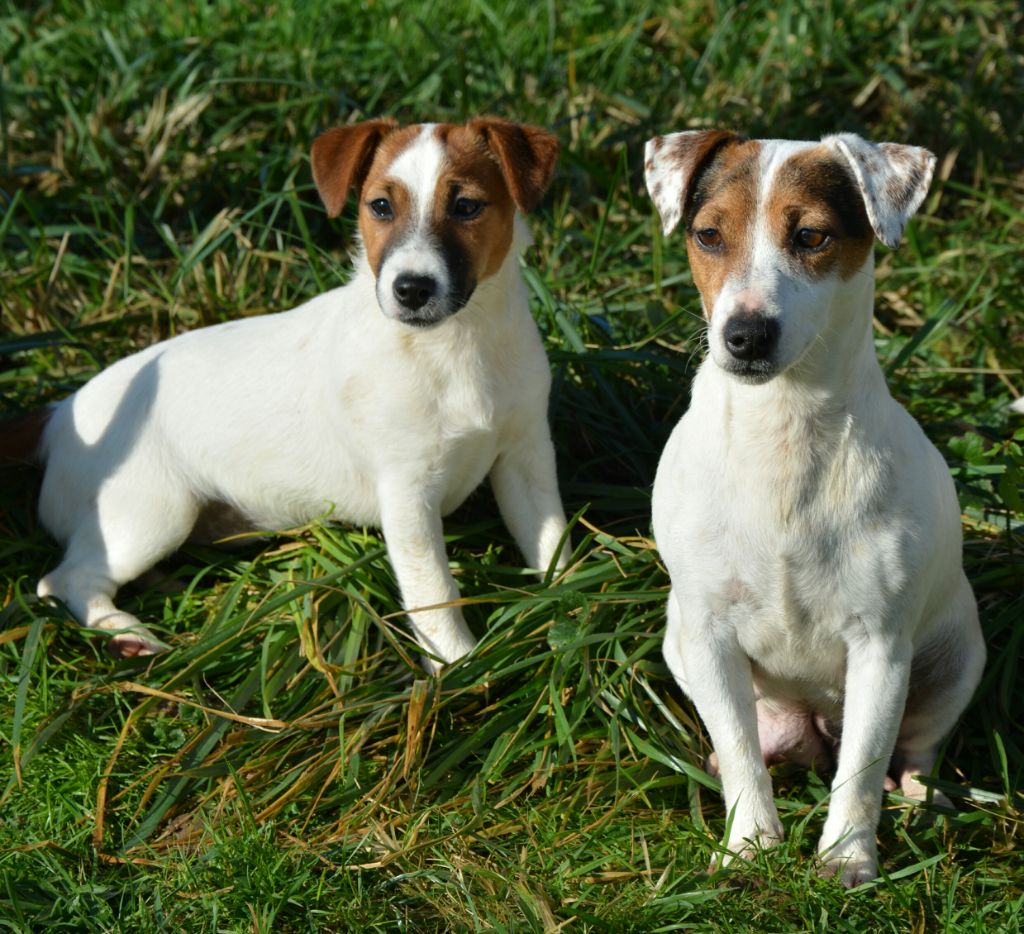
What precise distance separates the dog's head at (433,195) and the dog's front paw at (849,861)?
194 cm

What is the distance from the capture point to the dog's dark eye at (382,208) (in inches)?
175

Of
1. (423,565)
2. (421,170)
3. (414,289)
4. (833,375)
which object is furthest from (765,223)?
(423,565)

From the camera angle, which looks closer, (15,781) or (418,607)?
(15,781)

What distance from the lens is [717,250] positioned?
340 centimetres

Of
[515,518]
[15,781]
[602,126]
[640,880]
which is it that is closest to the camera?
[640,880]

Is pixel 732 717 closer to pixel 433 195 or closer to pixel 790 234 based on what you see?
pixel 790 234

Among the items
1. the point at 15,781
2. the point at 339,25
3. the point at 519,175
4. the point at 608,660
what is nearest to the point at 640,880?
the point at 608,660

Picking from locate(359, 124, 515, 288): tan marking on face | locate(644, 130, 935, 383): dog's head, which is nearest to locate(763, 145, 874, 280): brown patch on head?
locate(644, 130, 935, 383): dog's head

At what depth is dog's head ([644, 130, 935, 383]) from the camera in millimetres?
3244

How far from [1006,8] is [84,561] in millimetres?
5967

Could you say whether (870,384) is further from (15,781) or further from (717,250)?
(15,781)

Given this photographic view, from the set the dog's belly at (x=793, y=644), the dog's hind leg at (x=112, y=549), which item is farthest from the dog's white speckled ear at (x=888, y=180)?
the dog's hind leg at (x=112, y=549)

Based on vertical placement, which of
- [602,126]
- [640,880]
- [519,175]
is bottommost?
[640,880]

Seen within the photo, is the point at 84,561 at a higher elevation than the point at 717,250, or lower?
lower
